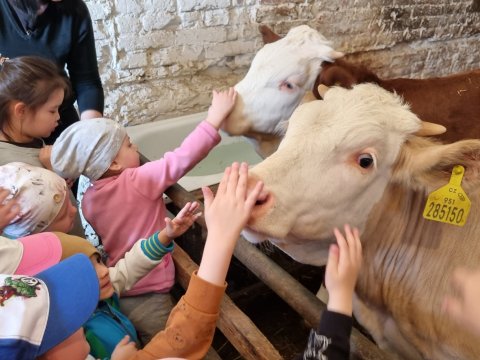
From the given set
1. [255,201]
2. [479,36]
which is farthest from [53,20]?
[479,36]

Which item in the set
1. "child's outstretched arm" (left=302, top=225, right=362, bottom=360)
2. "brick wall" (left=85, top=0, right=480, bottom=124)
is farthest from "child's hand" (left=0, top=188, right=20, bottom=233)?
"brick wall" (left=85, top=0, right=480, bottom=124)

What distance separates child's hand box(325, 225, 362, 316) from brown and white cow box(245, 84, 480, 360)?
0.50 feet

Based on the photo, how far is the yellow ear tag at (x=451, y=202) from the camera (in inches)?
38.0

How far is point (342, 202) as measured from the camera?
102 cm

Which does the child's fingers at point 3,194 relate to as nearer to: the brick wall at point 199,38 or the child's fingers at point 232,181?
the child's fingers at point 232,181

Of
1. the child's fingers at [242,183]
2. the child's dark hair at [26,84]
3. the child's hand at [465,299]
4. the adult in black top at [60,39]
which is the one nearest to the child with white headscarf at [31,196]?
the child's dark hair at [26,84]

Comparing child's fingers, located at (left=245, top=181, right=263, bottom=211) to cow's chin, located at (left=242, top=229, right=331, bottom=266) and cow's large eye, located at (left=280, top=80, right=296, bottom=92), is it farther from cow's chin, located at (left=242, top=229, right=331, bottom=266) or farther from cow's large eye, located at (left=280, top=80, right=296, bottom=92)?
cow's large eye, located at (left=280, top=80, right=296, bottom=92)

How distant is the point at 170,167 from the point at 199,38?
172 cm

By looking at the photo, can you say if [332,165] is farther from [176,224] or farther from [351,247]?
[176,224]

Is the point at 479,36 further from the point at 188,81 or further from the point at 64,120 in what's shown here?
the point at 64,120

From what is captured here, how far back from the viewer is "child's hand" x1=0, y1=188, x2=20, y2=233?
41.3 inches

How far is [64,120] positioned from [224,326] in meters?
1.15

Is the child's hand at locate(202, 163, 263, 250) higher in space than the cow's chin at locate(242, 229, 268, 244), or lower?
higher

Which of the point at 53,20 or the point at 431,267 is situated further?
the point at 53,20
